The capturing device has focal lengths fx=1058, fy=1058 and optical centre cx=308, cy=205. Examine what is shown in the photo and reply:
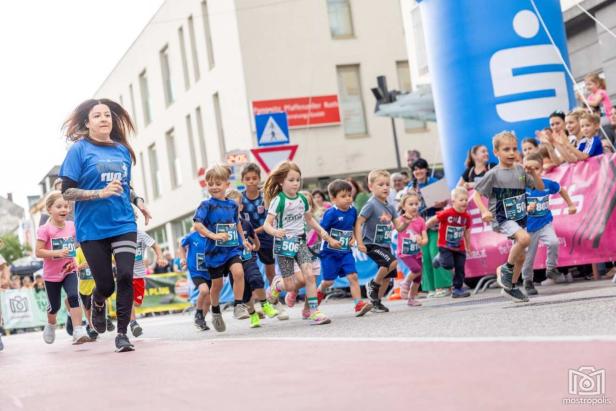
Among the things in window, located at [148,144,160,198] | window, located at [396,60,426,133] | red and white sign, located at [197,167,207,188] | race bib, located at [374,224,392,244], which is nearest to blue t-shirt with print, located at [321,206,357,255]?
race bib, located at [374,224,392,244]

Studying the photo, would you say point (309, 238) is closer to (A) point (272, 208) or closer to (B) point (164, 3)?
(A) point (272, 208)

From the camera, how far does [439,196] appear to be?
1444cm

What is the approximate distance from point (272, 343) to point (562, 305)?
2.31 m

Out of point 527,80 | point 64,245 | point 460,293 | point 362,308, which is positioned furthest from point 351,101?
point 362,308

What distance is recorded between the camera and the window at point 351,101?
1300 inches

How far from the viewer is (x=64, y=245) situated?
11.7m

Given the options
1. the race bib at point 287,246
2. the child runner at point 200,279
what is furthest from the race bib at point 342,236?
the child runner at point 200,279

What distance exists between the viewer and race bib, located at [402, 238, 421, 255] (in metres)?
13.0

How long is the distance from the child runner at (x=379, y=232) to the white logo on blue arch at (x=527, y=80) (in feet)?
11.9

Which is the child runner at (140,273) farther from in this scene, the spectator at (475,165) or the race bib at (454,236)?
the spectator at (475,165)

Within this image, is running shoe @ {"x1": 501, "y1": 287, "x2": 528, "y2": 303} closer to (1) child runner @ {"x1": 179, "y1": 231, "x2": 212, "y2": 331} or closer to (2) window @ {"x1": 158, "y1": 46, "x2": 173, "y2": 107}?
(1) child runner @ {"x1": 179, "y1": 231, "x2": 212, "y2": 331}

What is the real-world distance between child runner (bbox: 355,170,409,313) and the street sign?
6029 mm

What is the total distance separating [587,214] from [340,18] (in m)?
22.7

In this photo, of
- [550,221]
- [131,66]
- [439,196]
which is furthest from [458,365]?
[131,66]
